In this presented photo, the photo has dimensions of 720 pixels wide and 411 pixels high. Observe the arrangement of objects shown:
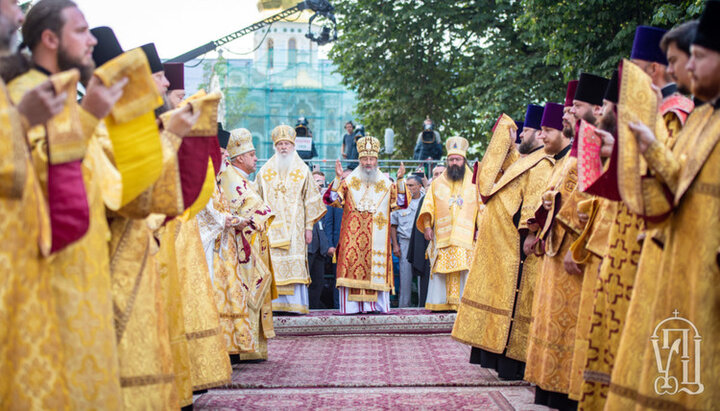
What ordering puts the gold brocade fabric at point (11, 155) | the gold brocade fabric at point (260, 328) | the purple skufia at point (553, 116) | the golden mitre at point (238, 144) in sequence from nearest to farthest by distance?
the gold brocade fabric at point (11, 155) < the purple skufia at point (553, 116) < the gold brocade fabric at point (260, 328) < the golden mitre at point (238, 144)

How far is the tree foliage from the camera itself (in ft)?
63.1

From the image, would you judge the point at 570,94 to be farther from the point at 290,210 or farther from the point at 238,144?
the point at 290,210

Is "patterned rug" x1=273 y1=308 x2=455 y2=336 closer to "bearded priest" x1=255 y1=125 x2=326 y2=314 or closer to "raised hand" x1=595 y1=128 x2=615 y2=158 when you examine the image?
"bearded priest" x1=255 y1=125 x2=326 y2=314

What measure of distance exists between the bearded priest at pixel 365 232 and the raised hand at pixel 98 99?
8736mm

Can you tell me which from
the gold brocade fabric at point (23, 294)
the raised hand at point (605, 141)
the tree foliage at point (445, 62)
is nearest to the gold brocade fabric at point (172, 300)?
the gold brocade fabric at point (23, 294)

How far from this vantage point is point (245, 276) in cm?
841

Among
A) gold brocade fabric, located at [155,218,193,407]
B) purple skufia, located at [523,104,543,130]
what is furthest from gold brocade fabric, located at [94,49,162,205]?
purple skufia, located at [523,104,543,130]

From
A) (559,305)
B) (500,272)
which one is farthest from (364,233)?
(559,305)

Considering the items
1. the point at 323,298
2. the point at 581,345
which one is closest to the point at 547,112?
the point at 581,345

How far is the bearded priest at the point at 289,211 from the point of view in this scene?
36.1 feet

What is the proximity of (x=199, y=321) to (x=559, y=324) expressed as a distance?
2433 mm

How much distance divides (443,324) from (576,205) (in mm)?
5944

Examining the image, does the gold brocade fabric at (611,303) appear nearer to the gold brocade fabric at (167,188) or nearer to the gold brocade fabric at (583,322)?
the gold brocade fabric at (583,322)

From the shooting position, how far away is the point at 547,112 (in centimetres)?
659
